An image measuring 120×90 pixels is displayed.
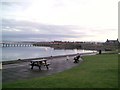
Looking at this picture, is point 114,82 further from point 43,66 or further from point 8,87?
point 43,66

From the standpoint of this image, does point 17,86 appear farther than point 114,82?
No

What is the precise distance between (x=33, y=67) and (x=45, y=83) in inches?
379

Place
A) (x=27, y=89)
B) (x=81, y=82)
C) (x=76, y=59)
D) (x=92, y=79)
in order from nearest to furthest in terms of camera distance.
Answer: (x=27, y=89) → (x=81, y=82) → (x=92, y=79) → (x=76, y=59)

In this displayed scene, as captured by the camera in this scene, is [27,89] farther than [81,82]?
No

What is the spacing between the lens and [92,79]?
1548cm

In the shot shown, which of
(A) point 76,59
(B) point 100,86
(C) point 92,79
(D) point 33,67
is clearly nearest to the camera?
(B) point 100,86

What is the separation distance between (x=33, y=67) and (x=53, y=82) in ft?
31.0

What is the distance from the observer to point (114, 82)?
47.5 feet

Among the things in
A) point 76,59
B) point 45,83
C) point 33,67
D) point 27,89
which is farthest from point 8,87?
point 76,59

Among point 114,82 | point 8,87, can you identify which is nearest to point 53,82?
point 8,87

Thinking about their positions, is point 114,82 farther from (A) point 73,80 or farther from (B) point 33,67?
(B) point 33,67

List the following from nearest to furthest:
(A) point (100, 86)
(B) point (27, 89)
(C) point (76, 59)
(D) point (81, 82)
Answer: (B) point (27, 89)
(A) point (100, 86)
(D) point (81, 82)
(C) point (76, 59)

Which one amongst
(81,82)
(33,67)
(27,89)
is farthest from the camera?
(33,67)

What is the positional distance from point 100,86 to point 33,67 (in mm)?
11161
